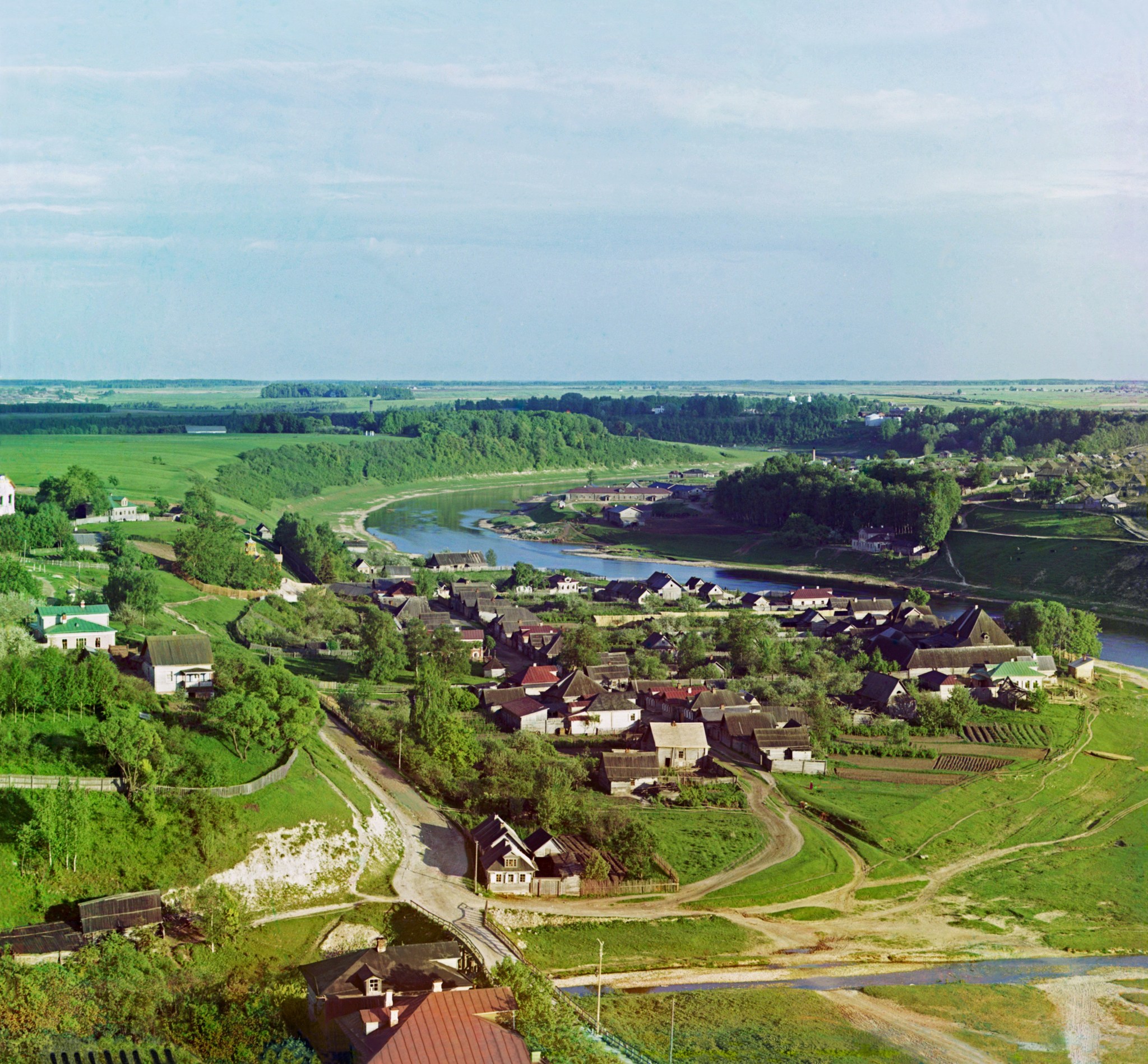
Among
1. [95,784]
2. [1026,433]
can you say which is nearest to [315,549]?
[95,784]

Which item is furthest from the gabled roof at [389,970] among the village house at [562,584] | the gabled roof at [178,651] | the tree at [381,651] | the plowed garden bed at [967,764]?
the village house at [562,584]

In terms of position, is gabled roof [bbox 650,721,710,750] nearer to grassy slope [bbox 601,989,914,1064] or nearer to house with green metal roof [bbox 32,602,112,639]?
grassy slope [bbox 601,989,914,1064]

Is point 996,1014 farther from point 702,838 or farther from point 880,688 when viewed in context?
point 880,688

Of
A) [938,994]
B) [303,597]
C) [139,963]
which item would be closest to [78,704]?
[139,963]

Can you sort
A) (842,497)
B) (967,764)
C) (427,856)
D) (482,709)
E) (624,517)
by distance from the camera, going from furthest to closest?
(624,517)
(842,497)
(482,709)
(967,764)
(427,856)

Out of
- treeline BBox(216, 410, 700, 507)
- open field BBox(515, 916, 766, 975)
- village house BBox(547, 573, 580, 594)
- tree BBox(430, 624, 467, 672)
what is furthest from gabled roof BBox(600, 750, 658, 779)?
treeline BBox(216, 410, 700, 507)

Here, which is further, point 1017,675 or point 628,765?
point 1017,675
